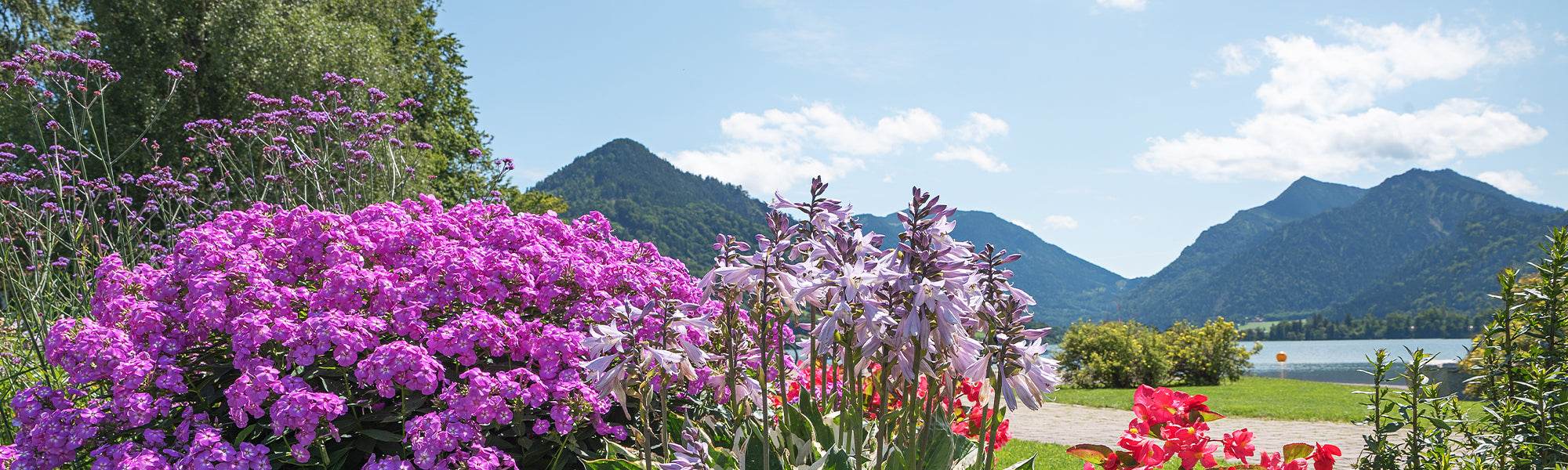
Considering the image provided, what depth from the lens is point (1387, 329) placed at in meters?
83.2

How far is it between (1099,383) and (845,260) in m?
15.2

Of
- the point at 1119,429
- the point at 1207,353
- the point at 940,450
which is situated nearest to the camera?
the point at 940,450

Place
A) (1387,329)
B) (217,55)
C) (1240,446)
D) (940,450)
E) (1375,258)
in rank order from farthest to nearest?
1. (1375,258)
2. (1387,329)
3. (217,55)
4. (1240,446)
5. (940,450)

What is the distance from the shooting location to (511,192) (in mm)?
25078

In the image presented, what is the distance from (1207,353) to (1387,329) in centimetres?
8497

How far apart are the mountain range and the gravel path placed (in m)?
50.6

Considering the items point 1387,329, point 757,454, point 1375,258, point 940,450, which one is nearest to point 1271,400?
point 940,450

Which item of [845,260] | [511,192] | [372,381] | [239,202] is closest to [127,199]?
[372,381]

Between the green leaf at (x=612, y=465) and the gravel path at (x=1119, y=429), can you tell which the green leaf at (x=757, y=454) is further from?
the gravel path at (x=1119, y=429)

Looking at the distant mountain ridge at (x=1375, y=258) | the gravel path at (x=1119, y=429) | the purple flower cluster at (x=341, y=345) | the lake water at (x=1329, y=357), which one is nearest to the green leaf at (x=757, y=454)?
the purple flower cluster at (x=341, y=345)

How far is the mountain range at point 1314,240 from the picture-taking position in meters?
91.9

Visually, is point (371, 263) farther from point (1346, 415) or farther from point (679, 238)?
point (679, 238)

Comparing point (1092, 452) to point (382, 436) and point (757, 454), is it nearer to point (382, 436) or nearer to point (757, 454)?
point (757, 454)

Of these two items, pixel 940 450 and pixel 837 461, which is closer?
pixel 837 461
